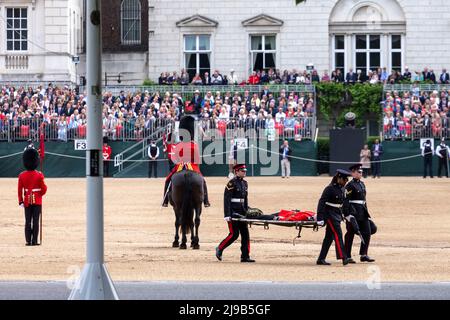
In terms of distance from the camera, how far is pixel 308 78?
65.6 metres

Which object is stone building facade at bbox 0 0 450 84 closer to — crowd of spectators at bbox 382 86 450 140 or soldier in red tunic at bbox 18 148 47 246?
crowd of spectators at bbox 382 86 450 140

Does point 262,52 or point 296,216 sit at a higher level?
point 262,52

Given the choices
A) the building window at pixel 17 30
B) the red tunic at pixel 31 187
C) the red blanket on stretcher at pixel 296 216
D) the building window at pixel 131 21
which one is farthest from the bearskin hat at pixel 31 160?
the building window at pixel 131 21

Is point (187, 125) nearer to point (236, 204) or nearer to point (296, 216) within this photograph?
point (236, 204)

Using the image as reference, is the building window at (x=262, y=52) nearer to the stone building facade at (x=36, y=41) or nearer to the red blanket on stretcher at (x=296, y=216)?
the stone building facade at (x=36, y=41)

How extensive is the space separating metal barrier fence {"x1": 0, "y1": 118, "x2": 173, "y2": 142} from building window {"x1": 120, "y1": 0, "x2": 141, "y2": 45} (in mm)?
20015

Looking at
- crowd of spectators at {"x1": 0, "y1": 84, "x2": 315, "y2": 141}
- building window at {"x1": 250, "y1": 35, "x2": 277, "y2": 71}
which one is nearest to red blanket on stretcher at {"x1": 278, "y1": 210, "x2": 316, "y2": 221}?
crowd of spectators at {"x1": 0, "y1": 84, "x2": 315, "y2": 141}

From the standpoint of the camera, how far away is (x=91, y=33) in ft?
50.0

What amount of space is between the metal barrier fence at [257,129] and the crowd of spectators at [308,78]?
21.1 feet

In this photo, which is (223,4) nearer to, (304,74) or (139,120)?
(304,74)

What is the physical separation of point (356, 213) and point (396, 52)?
48.3 meters

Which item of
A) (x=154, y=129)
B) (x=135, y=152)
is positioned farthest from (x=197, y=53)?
(x=135, y=152)

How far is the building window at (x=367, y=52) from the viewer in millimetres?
71188

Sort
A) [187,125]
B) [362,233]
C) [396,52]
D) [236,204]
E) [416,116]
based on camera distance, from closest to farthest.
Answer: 1. [236,204]
2. [362,233]
3. [187,125]
4. [416,116]
5. [396,52]
